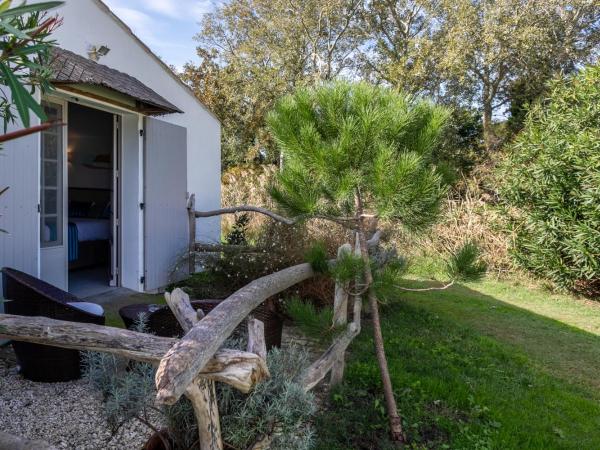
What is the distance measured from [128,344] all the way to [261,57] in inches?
687

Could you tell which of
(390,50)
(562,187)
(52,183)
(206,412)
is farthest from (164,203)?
(390,50)

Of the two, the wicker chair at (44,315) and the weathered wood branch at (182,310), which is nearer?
the weathered wood branch at (182,310)

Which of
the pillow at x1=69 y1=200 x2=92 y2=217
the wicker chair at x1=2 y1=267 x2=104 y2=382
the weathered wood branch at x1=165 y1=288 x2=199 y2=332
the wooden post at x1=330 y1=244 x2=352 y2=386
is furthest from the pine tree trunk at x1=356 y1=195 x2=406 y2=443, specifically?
the pillow at x1=69 y1=200 x2=92 y2=217

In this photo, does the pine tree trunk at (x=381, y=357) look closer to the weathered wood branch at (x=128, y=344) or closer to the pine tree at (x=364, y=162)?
the pine tree at (x=364, y=162)

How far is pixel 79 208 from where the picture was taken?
9500mm

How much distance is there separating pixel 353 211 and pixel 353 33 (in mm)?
15350

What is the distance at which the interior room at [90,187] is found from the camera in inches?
322

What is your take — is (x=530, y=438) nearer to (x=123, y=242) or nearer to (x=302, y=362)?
(x=302, y=362)

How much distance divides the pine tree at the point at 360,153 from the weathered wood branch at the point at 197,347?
0.81m

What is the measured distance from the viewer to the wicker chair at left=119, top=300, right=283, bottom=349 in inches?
147

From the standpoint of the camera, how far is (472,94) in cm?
1505

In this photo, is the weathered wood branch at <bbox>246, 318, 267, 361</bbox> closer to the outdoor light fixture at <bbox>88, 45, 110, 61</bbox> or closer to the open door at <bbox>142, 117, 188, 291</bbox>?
the open door at <bbox>142, 117, 188, 291</bbox>

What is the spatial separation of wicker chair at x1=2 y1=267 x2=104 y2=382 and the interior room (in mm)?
3998

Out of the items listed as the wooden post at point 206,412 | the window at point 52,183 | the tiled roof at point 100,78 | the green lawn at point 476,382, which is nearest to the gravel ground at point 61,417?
the wooden post at point 206,412
